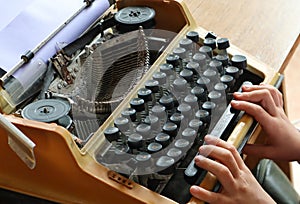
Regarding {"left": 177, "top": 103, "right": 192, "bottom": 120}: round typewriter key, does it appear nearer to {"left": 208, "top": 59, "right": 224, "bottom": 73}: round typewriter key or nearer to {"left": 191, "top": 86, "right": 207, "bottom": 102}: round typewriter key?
{"left": 191, "top": 86, "right": 207, "bottom": 102}: round typewriter key

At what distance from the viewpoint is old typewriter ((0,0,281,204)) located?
1.07m

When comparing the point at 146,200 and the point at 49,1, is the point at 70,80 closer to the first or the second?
the point at 49,1

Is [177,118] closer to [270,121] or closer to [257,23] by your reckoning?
[270,121]

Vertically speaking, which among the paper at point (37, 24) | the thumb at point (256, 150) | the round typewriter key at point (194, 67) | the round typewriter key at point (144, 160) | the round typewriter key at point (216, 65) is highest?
the paper at point (37, 24)

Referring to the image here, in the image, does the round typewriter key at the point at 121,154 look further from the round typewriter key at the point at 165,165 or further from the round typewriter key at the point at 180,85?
the round typewriter key at the point at 180,85

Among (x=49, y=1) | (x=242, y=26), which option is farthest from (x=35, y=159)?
(x=242, y=26)

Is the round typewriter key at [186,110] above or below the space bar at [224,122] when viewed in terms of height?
above

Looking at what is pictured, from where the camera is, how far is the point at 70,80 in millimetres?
1238

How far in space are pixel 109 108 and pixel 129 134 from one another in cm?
12

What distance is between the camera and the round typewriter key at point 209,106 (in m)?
1.23

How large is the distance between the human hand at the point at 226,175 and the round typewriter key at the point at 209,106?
0.09 metres

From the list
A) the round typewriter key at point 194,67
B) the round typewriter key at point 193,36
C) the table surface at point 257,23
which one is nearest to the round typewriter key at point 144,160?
the round typewriter key at point 194,67

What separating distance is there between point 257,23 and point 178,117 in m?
0.62

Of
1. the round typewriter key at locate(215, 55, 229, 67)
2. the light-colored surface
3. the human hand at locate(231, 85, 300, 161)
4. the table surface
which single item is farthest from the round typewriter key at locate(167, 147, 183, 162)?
the light-colored surface
